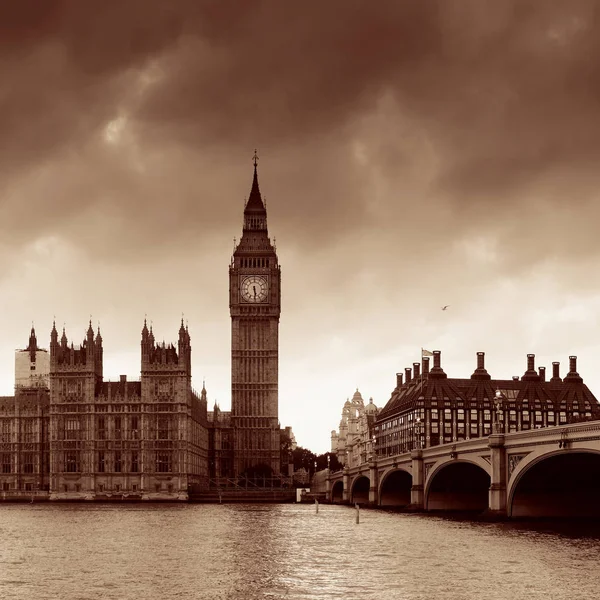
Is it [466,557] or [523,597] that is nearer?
[523,597]

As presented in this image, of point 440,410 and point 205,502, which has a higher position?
point 440,410

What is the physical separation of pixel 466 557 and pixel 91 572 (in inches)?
853

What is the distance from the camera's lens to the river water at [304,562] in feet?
183

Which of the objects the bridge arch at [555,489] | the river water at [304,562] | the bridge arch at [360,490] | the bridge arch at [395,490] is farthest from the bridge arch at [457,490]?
the bridge arch at [360,490]

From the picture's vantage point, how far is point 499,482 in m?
99.1

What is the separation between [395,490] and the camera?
539 ft

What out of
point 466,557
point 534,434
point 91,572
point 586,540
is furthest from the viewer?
point 534,434

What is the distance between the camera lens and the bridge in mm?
87500

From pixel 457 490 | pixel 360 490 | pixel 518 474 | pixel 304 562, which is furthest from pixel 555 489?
pixel 360 490

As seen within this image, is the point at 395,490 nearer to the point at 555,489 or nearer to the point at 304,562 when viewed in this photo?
the point at 555,489

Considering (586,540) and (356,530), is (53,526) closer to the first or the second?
(356,530)

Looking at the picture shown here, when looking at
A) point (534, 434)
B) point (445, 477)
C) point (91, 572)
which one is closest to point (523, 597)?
point (91, 572)

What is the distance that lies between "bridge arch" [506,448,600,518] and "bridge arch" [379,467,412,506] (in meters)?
55.4

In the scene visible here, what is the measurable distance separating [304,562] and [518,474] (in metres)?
30.5
